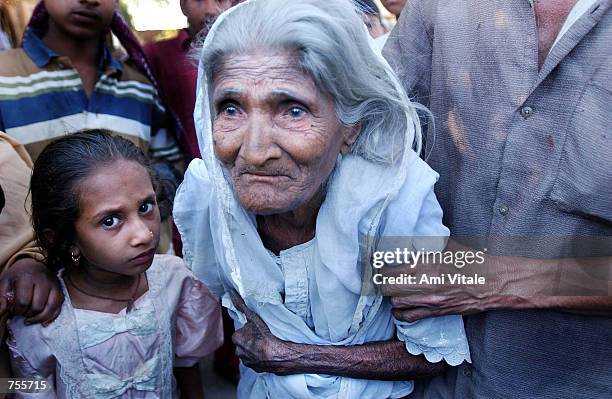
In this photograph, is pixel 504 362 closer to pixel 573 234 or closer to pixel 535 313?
pixel 535 313

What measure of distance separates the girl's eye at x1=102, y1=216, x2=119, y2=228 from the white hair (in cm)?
61

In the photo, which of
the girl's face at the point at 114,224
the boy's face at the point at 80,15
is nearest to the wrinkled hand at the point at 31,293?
the girl's face at the point at 114,224

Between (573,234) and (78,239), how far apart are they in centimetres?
158

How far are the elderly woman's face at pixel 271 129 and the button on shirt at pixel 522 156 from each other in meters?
0.46

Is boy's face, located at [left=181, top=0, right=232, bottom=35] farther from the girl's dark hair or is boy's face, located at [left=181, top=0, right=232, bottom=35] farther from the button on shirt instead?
the button on shirt

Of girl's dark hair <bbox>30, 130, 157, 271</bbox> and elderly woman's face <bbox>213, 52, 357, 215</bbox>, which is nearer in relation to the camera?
elderly woman's face <bbox>213, 52, 357, 215</bbox>

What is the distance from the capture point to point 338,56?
1532 millimetres

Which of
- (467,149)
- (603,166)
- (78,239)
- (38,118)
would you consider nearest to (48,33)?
(38,118)

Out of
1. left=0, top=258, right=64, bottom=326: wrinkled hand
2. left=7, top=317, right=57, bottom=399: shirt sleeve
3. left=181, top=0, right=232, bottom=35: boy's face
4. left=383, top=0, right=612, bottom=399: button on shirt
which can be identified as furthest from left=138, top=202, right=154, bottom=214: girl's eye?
left=181, top=0, right=232, bottom=35: boy's face

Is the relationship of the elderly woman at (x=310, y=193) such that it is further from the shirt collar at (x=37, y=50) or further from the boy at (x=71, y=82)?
the shirt collar at (x=37, y=50)

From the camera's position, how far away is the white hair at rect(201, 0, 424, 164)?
1501 millimetres

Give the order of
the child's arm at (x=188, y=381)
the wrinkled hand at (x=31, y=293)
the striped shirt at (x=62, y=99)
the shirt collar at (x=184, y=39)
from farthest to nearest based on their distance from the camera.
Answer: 1. the shirt collar at (x=184, y=39)
2. the striped shirt at (x=62, y=99)
3. the child's arm at (x=188, y=381)
4. the wrinkled hand at (x=31, y=293)

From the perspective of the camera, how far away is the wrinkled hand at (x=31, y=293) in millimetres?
1914

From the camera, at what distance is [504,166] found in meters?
1.67
